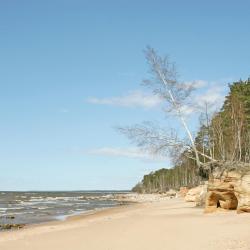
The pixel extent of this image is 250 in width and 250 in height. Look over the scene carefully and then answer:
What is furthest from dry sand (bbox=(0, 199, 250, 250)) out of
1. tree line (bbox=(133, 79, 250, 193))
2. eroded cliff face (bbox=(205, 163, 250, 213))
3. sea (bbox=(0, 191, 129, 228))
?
sea (bbox=(0, 191, 129, 228))

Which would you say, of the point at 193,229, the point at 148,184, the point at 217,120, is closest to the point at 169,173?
the point at 148,184

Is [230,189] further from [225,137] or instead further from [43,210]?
[43,210]

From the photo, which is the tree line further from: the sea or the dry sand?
the sea

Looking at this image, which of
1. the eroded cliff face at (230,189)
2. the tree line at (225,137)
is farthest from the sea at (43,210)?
the eroded cliff face at (230,189)

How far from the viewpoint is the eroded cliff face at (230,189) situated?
2089cm

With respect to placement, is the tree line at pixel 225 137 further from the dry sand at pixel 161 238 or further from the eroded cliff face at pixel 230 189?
the dry sand at pixel 161 238

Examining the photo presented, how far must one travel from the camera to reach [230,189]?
2252 centimetres

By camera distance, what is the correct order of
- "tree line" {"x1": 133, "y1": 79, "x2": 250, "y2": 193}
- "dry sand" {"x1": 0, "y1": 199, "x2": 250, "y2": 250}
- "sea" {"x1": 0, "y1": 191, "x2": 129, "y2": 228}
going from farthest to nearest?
"sea" {"x1": 0, "y1": 191, "x2": 129, "y2": 228} → "tree line" {"x1": 133, "y1": 79, "x2": 250, "y2": 193} → "dry sand" {"x1": 0, "y1": 199, "x2": 250, "y2": 250}

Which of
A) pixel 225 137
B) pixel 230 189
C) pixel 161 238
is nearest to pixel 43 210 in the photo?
pixel 225 137

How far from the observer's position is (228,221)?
1802 cm

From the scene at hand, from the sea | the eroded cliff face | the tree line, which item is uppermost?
the tree line

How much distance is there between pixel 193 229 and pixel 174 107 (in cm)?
1155

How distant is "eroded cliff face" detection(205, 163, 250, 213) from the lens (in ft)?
68.5

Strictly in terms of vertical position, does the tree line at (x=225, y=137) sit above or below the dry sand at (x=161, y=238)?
above
